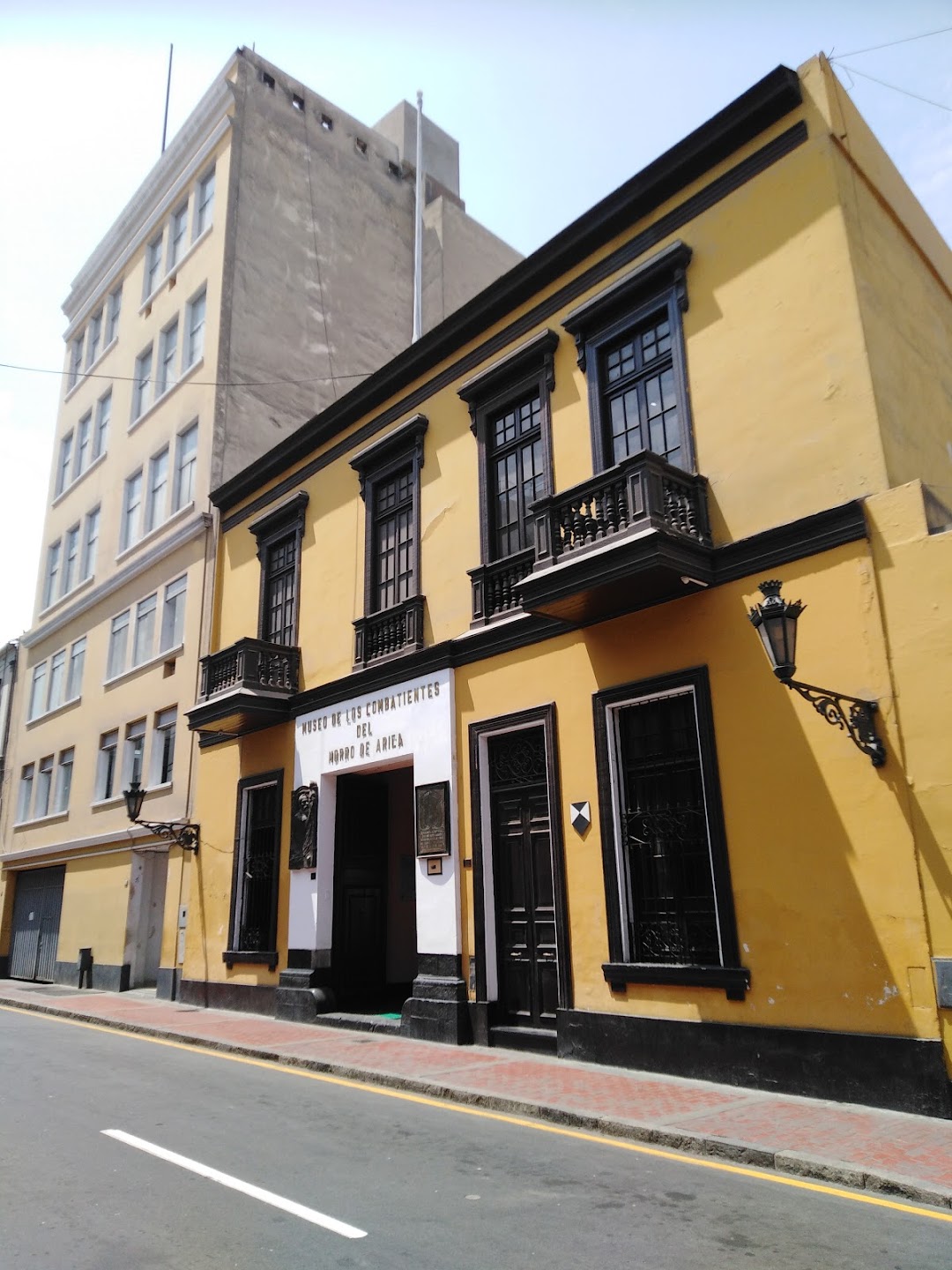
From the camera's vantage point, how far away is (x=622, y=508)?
373 inches

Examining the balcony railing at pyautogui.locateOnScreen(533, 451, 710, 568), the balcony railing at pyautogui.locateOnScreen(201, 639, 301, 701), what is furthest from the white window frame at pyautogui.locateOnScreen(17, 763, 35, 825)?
the balcony railing at pyautogui.locateOnScreen(533, 451, 710, 568)

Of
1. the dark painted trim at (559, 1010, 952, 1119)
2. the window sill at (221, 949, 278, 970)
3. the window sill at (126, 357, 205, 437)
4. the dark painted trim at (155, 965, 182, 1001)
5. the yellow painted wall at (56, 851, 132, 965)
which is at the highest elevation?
the window sill at (126, 357, 205, 437)

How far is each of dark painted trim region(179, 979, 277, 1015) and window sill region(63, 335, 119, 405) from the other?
17.3m

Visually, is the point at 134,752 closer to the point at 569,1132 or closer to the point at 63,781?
the point at 63,781

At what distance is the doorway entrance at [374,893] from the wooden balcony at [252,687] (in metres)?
1.78

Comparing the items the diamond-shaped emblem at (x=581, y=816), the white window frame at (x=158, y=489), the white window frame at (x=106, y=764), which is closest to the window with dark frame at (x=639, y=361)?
the diamond-shaped emblem at (x=581, y=816)

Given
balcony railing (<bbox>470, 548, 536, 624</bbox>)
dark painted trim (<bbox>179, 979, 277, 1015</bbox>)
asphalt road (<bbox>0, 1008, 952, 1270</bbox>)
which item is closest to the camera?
→ asphalt road (<bbox>0, 1008, 952, 1270</bbox>)

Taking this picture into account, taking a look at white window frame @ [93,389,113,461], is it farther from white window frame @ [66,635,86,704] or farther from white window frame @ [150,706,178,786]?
white window frame @ [150,706,178,786]

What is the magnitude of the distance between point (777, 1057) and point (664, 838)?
225 cm

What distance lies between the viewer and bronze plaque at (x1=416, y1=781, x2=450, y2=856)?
11633mm

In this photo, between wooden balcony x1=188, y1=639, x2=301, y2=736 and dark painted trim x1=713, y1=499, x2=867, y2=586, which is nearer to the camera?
dark painted trim x1=713, y1=499, x2=867, y2=586

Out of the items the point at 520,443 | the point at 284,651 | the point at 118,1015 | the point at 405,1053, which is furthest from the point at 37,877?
the point at 520,443

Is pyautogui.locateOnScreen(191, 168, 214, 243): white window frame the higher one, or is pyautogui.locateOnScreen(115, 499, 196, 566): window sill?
pyautogui.locateOnScreen(191, 168, 214, 243): white window frame

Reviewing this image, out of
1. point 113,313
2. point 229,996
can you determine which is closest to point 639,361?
point 229,996
